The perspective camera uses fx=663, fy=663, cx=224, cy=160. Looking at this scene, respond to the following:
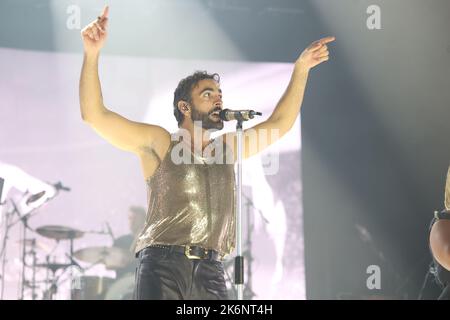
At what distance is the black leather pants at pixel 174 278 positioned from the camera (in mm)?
2736

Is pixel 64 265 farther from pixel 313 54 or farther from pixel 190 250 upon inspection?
pixel 313 54

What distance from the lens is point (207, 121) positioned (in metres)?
3.09

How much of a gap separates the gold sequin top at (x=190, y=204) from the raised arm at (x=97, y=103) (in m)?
0.18

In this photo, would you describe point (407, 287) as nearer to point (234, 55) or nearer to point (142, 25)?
point (234, 55)

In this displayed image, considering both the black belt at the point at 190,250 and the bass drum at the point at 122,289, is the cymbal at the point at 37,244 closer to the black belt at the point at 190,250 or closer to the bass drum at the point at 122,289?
the bass drum at the point at 122,289

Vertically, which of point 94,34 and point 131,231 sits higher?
point 94,34

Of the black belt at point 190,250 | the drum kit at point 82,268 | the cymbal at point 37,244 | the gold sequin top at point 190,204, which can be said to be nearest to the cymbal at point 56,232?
the drum kit at point 82,268

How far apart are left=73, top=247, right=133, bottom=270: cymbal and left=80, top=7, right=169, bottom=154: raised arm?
10.5ft

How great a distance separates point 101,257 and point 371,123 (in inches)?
114

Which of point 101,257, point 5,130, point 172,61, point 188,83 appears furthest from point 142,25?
point 188,83

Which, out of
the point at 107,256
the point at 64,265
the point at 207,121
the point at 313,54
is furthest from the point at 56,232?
the point at 313,54

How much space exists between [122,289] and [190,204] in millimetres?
3260
